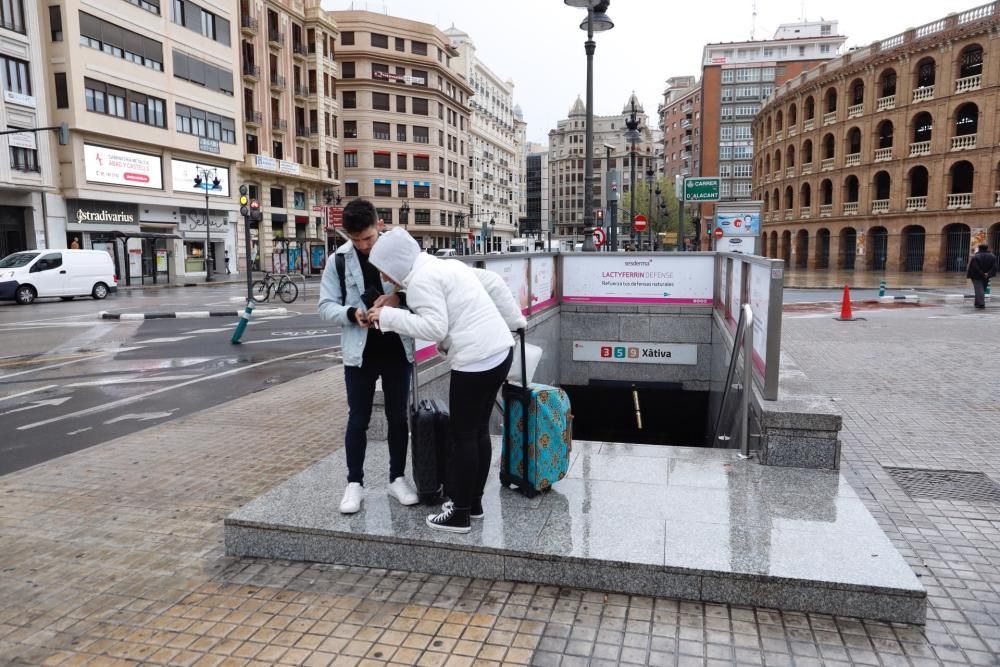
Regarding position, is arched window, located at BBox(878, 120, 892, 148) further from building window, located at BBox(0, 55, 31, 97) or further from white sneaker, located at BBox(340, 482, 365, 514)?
white sneaker, located at BBox(340, 482, 365, 514)

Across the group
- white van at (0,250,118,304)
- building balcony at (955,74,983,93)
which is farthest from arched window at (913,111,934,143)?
white van at (0,250,118,304)

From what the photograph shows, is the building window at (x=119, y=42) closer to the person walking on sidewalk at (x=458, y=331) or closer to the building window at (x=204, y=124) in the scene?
the building window at (x=204, y=124)

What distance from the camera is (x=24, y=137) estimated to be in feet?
102

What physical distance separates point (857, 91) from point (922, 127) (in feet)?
18.4

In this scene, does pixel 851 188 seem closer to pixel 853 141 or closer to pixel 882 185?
pixel 882 185

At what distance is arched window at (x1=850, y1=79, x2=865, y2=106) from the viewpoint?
47969 mm

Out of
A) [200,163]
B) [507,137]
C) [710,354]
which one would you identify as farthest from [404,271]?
[507,137]

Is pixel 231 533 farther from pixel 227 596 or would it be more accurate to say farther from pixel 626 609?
pixel 626 609

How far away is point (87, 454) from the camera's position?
6.40 metres

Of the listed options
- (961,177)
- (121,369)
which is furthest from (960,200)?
(121,369)

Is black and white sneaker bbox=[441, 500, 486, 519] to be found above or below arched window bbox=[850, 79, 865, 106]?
below

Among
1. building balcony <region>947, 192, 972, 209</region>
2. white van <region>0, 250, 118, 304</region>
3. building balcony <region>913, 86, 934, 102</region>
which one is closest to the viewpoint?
white van <region>0, 250, 118, 304</region>

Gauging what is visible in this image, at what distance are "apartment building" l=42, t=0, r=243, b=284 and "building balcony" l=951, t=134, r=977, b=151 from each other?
137 ft

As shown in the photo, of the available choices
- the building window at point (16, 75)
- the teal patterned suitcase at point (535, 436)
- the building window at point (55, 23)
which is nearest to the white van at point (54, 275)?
the building window at point (16, 75)
